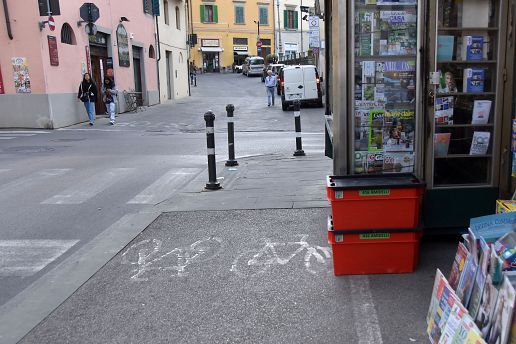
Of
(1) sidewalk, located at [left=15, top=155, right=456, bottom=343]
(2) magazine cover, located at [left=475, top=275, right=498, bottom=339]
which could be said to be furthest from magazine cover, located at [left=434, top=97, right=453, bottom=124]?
(2) magazine cover, located at [left=475, top=275, right=498, bottom=339]

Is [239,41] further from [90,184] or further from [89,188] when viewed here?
[89,188]

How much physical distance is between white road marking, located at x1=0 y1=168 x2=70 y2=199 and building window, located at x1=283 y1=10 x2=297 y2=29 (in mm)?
57388

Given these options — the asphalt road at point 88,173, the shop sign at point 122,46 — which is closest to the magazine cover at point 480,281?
the asphalt road at point 88,173

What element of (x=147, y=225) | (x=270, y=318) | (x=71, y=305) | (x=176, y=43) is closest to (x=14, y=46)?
(x=147, y=225)

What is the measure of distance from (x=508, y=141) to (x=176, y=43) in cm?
3070

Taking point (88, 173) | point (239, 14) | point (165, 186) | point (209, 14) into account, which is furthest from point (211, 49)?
point (165, 186)

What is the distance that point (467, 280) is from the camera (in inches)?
111

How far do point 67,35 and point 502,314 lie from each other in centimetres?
1797

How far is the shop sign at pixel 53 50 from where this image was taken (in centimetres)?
1620

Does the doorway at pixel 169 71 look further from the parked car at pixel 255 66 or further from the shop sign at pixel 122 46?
the parked car at pixel 255 66

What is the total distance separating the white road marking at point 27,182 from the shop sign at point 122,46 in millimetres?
13715

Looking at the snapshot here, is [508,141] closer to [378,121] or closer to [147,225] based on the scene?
[378,121]

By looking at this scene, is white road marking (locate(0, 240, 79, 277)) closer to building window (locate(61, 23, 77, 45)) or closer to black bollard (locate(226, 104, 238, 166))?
black bollard (locate(226, 104, 238, 166))

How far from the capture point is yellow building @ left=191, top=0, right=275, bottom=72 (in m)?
60.3
